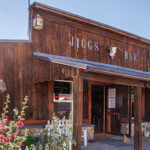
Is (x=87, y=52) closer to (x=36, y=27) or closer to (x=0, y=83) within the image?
(x=36, y=27)

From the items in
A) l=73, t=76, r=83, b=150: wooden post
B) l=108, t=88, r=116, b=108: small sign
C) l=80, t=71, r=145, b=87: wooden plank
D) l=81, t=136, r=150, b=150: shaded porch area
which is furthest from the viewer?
l=108, t=88, r=116, b=108: small sign

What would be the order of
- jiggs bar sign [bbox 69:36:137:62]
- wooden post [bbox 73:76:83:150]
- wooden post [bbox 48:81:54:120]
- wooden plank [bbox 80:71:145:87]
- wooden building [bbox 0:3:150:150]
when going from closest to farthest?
wooden post [bbox 73:76:83:150]
wooden plank [bbox 80:71:145:87]
wooden building [bbox 0:3:150:150]
wooden post [bbox 48:81:54:120]
jiggs bar sign [bbox 69:36:137:62]

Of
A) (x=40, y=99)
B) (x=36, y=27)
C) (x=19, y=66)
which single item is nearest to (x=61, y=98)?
(x=40, y=99)

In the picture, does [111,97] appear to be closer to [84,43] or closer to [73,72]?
[84,43]

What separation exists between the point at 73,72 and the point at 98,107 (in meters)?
5.41

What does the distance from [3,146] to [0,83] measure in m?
3.10

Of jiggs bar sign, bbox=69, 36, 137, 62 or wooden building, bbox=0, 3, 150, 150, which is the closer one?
wooden building, bbox=0, 3, 150, 150

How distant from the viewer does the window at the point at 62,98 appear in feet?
26.4

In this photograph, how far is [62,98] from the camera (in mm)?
8148

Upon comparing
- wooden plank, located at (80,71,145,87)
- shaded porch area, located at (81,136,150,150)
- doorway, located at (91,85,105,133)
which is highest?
wooden plank, located at (80,71,145,87)

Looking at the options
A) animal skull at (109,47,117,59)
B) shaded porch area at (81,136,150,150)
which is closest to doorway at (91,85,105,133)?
shaded porch area at (81,136,150,150)

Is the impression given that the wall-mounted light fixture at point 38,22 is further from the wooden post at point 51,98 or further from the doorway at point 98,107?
the doorway at point 98,107

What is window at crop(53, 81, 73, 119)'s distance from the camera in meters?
8.05

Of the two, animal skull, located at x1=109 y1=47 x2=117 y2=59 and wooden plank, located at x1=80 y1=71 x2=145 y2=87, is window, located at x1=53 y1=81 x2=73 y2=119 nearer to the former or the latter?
wooden plank, located at x1=80 y1=71 x2=145 y2=87
